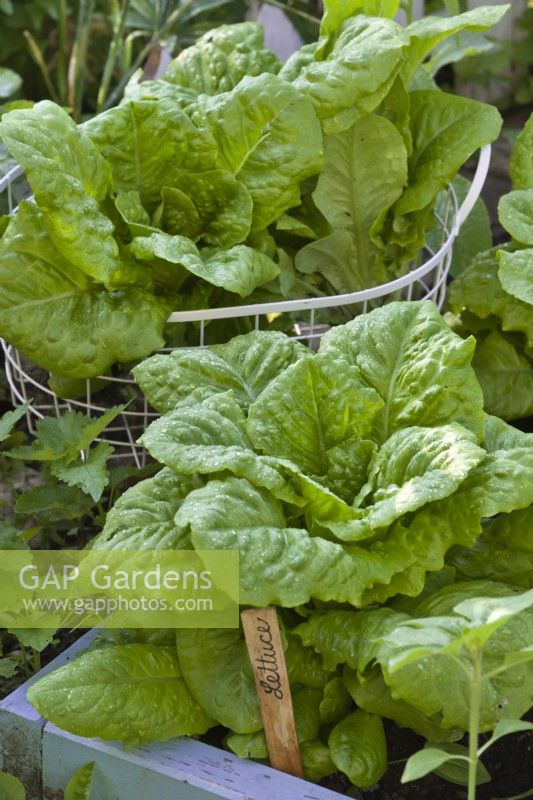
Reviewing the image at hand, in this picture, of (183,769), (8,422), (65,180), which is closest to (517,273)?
(65,180)

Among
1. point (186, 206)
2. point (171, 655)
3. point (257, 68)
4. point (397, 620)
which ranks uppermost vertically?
point (257, 68)

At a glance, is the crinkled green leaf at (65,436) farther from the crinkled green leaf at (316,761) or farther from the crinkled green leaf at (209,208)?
the crinkled green leaf at (316,761)

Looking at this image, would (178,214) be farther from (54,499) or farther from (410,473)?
(410,473)

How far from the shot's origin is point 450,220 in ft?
7.27

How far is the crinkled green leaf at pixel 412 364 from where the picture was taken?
141cm

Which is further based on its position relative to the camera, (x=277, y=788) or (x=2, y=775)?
(x=2, y=775)

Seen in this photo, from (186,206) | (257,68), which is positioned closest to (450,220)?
(257,68)

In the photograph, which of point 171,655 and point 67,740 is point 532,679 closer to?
point 171,655

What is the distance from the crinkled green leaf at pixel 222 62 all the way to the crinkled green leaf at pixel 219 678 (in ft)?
3.49

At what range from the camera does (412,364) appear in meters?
1.46

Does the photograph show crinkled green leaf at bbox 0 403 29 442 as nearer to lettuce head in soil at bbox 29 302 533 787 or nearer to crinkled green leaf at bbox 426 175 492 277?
lettuce head in soil at bbox 29 302 533 787

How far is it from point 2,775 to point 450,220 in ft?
4.67

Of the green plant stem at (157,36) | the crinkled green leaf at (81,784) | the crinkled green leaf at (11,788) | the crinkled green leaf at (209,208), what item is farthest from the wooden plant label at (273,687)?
the green plant stem at (157,36)

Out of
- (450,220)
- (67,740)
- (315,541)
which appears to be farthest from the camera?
(450,220)
